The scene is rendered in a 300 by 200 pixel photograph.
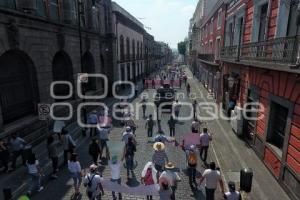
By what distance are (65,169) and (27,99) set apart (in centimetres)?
540

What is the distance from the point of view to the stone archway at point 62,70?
16000 mm

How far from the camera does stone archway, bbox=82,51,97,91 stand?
2123 cm

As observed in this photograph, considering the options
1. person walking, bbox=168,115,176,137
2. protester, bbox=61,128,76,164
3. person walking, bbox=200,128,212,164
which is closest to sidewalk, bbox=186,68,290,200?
person walking, bbox=200,128,212,164

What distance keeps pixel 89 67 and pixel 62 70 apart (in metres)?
5.42

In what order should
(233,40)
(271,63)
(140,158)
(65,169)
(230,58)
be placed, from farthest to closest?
(233,40) → (230,58) → (140,158) → (65,169) → (271,63)

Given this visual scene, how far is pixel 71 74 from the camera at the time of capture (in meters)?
17.5

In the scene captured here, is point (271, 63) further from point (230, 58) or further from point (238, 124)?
point (230, 58)

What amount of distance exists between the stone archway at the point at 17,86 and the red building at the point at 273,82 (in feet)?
37.8

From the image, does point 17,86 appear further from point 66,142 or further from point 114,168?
point 114,168

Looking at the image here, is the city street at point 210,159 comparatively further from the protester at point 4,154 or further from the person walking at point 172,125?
the protester at point 4,154

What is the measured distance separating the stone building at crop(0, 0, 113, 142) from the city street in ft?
12.4

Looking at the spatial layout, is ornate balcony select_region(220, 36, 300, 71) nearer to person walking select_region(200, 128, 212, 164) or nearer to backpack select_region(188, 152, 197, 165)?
person walking select_region(200, 128, 212, 164)

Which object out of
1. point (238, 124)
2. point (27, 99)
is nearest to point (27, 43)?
point (27, 99)

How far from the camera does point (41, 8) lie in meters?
13.6
